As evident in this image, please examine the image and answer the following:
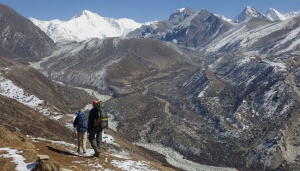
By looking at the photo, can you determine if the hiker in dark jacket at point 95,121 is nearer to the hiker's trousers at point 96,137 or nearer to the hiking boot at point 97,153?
the hiker's trousers at point 96,137

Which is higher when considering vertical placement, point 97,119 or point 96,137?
point 97,119

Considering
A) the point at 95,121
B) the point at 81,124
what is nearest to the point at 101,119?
the point at 95,121

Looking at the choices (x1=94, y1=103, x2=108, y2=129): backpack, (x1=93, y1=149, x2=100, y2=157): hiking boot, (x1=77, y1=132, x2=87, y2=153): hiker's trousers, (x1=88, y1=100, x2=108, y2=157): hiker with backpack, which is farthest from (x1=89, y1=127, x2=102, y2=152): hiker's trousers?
(x1=77, y1=132, x2=87, y2=153): hiker's trousers

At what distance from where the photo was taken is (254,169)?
97.6 m

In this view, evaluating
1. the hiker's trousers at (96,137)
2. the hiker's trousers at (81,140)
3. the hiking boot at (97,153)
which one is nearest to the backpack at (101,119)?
the hiker's trousers at (96,137)

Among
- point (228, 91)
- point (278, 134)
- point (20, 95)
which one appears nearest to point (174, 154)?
point (278, 134)

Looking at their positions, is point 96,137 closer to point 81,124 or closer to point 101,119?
point 81,124

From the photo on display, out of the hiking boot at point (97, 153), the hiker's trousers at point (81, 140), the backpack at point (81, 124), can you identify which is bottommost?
the hiking boot at point (97, 153)

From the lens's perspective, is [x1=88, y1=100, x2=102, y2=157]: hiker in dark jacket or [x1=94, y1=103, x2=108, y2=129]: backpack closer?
[x1=88, y1=100, x2=102, y2=157]: hiker in dark jacket

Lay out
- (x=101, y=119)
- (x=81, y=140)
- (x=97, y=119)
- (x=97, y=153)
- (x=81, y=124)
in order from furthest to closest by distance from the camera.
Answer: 1. (x=81, y=140)
2. (x=97, y=153)
3. (x=81, y=124)
4. (x=97, y=119)
5. (x=101, y=119)

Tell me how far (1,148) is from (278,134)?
9239cm

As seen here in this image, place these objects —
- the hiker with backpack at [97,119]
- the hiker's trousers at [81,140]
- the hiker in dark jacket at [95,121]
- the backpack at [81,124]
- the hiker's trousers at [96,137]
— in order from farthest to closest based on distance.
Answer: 1. the hiker's trousers at [81,140]
2. the backpack at [81,124]
3. the hiker's trousers at [96,137]
4. the hiker with backpack at [97,119]
5. the hiker in dark jacket at [95,121]

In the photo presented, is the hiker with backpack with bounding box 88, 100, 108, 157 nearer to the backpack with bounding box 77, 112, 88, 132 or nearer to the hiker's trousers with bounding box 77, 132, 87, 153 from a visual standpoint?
the backpack with bounding box 77, 112, 88, 132

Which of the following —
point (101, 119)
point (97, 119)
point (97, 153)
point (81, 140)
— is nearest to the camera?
point (101, 119)
